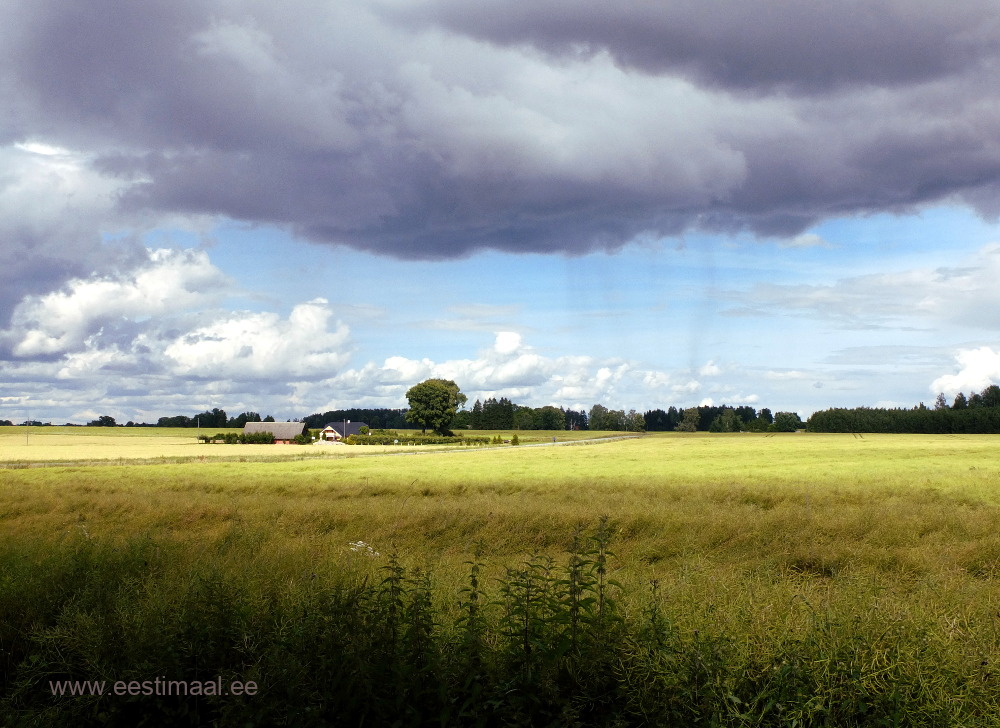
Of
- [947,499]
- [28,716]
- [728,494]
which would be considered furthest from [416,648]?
[947,499]

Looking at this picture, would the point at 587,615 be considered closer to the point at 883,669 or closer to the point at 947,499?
the point at 883,669

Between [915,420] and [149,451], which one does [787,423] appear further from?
[149,451]

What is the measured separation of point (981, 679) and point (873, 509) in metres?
14.9

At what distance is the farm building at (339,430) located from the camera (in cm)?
13275

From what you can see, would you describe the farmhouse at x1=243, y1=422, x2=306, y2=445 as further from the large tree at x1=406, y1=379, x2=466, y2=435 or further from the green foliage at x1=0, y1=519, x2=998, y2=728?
the green foliage at x1=0, y1=519, x2=998, y2=728

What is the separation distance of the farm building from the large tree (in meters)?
11.1

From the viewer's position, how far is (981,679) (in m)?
5.42

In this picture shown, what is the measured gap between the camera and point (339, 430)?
148 meters

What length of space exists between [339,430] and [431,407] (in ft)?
71.1

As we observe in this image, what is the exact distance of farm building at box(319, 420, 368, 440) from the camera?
5226 inches

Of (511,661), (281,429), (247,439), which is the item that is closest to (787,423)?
(281,429)

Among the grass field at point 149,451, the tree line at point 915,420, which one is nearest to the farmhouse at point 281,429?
the grass field at point 149,451

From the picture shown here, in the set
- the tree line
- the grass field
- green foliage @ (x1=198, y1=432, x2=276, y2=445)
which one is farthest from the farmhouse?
the tree line

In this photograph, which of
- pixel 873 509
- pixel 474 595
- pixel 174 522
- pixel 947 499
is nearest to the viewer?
pixel 474 595
